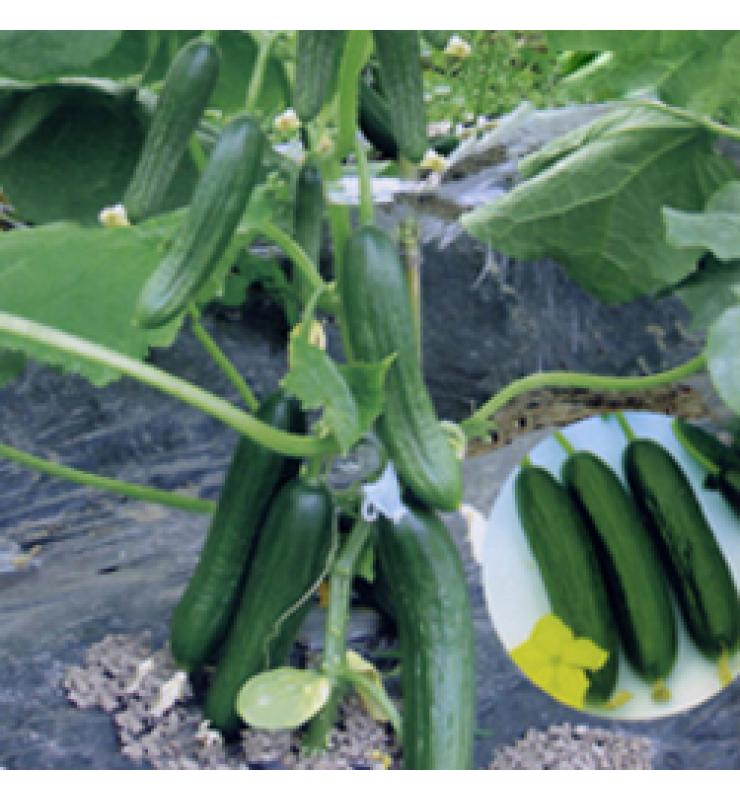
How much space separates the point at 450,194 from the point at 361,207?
1.77ft

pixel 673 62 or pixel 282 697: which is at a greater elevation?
pixel 673 62

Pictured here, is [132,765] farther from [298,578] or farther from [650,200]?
[650,200]

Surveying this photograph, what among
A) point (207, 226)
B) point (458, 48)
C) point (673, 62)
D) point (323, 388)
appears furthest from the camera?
point (458, 48)

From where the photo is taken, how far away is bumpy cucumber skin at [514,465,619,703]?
5.45 ft

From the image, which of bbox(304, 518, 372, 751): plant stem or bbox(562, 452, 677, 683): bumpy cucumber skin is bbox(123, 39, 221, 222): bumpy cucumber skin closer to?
bbox(304, 518, 372, 751): plant stem

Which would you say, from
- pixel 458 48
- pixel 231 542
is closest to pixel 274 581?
pixel 231 542

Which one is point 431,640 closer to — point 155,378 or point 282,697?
point 282,697

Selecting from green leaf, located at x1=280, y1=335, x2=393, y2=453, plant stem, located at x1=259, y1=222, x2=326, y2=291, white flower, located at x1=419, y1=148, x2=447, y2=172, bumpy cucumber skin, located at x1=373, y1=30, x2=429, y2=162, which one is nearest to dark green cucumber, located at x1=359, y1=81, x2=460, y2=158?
white flower, located at x1=419, y1=148, x2=447, y2=172

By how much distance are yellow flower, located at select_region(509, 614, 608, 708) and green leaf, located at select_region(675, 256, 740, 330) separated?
532 mm

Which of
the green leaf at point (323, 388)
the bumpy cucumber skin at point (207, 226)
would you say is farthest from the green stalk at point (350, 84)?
the green leaf at point (323, 388)

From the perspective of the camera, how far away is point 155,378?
106 cm

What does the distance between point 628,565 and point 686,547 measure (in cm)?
→ 10

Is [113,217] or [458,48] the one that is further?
[458,48]

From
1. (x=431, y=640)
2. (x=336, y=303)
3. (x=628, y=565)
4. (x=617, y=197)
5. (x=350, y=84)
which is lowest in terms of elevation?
(x=628, y=565)
